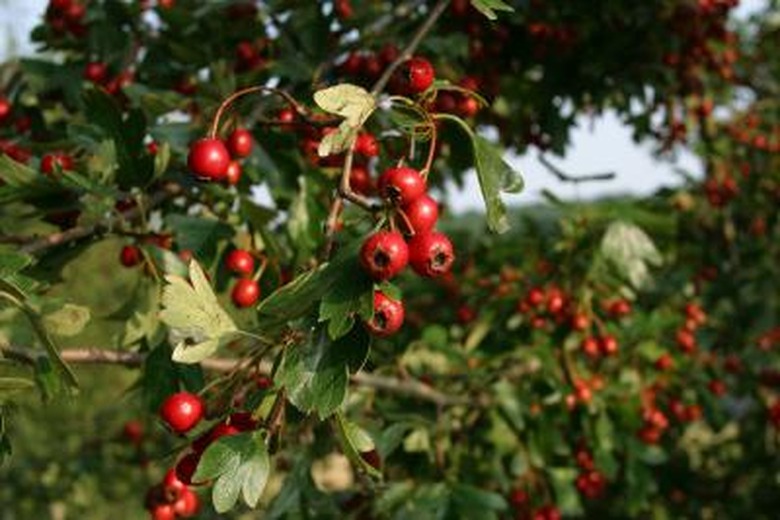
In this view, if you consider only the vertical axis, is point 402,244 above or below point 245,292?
above

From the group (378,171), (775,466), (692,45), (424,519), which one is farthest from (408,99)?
(775,466)

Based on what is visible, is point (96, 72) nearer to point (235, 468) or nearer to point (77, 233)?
point (77, 233)

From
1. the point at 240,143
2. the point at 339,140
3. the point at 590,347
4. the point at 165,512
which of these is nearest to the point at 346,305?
the point at 339,140

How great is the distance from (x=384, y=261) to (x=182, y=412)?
610mm

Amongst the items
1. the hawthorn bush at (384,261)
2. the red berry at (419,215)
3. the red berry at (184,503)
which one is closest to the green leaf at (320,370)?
the hawthorn bush at (384,261)

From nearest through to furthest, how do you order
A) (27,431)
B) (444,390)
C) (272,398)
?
(272,398)
(444,390)
(27,431)

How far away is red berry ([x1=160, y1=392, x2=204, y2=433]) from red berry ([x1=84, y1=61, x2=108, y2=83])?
151cm

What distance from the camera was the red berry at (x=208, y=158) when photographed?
6.26 feet

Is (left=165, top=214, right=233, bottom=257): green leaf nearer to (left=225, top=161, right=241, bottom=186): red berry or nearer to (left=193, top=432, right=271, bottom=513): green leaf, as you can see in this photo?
(left=225, top=161, right=241, bottom=186): red berry

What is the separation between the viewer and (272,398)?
1713 mm

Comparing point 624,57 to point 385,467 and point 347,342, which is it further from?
point 347,342

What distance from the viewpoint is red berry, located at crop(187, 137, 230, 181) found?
1.91 metres

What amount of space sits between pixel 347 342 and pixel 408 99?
0.48m

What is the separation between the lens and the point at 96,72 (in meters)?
2.94
